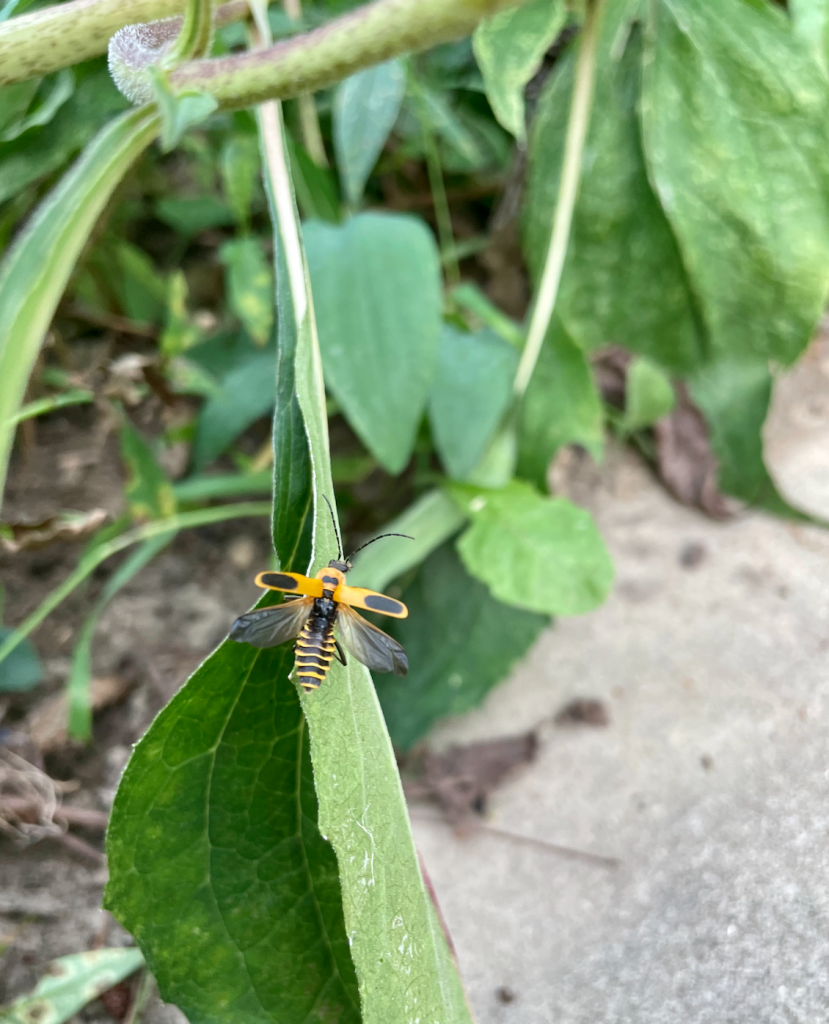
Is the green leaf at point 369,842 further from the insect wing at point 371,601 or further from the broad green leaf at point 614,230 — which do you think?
the broad green leaf at point 614,230

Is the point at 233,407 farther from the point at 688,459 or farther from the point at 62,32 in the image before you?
the point at 688,459

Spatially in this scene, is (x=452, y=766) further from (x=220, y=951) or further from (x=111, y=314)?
(x=111, y=314)

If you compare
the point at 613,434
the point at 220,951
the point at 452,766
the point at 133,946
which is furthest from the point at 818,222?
the point at 133,946

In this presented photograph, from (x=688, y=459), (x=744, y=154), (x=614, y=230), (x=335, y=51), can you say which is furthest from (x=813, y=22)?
(x=335, y=51)

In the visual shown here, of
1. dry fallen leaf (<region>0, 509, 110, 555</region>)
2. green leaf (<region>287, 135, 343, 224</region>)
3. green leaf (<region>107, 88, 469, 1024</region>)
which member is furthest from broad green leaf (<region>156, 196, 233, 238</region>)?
green leaf (<region>107, 88, 469, 1024</region>)

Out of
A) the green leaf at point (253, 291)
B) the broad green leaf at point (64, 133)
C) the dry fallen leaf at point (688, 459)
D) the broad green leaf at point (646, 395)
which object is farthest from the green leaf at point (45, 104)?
the dry fallen leaf at point (688, 459)

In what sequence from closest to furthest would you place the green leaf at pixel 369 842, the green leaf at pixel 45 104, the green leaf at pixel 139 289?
the green leaf at pixel 369 842
the green leaf at pixel 45 104
the green leaf at pixel 139 289

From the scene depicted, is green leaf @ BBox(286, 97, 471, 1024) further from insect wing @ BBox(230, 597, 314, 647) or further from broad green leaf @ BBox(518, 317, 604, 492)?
broad green leaf @ BBox(518, 317, 604, 492)
